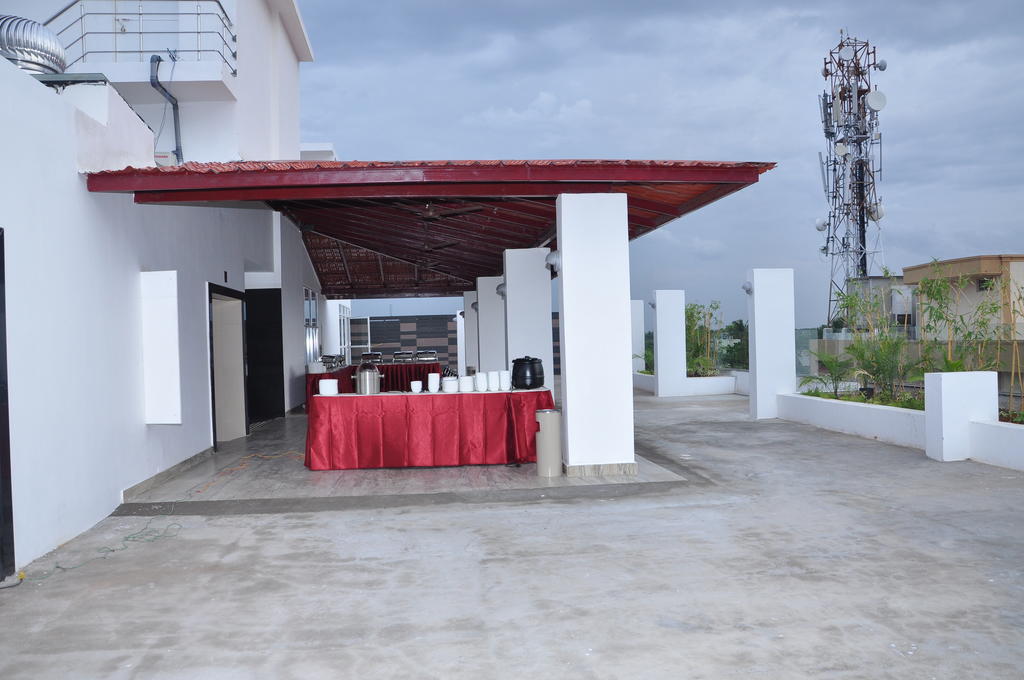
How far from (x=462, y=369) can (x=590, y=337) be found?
48.3ft

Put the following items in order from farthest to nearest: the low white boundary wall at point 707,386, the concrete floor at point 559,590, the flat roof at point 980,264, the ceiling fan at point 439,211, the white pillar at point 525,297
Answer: the low white boundary wall at point 707,386, the flat roof at point 980,264, the white pillar at point 525,297, the ceiling fan at point 439,211, the concrete floor at point 559,590

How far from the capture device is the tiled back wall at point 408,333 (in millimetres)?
25141

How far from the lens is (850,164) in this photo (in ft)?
79.9

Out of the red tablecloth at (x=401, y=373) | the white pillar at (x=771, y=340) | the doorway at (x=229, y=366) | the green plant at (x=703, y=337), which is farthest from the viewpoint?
the green plant at (x=703, y=337)

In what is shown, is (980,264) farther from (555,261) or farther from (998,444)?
(555,261)

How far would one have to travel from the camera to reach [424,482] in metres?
6.90

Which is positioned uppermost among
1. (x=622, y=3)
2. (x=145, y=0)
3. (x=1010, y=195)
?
(x=622, y=3)

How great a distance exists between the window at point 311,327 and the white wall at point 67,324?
848cm

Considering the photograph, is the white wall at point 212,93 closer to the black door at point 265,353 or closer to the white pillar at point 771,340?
the black door at point 265,353

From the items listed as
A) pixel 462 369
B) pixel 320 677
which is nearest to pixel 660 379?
pixel 462 369

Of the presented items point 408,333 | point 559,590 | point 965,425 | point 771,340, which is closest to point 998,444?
point 965,425

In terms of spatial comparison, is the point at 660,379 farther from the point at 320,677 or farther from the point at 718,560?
the point at 320,677

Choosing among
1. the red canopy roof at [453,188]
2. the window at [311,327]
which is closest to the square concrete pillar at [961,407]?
the red canopy roof at [453,188]

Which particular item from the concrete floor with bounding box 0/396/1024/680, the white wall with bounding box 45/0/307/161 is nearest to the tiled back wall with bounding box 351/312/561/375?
the white wall with bounding box 45/0/307/161
